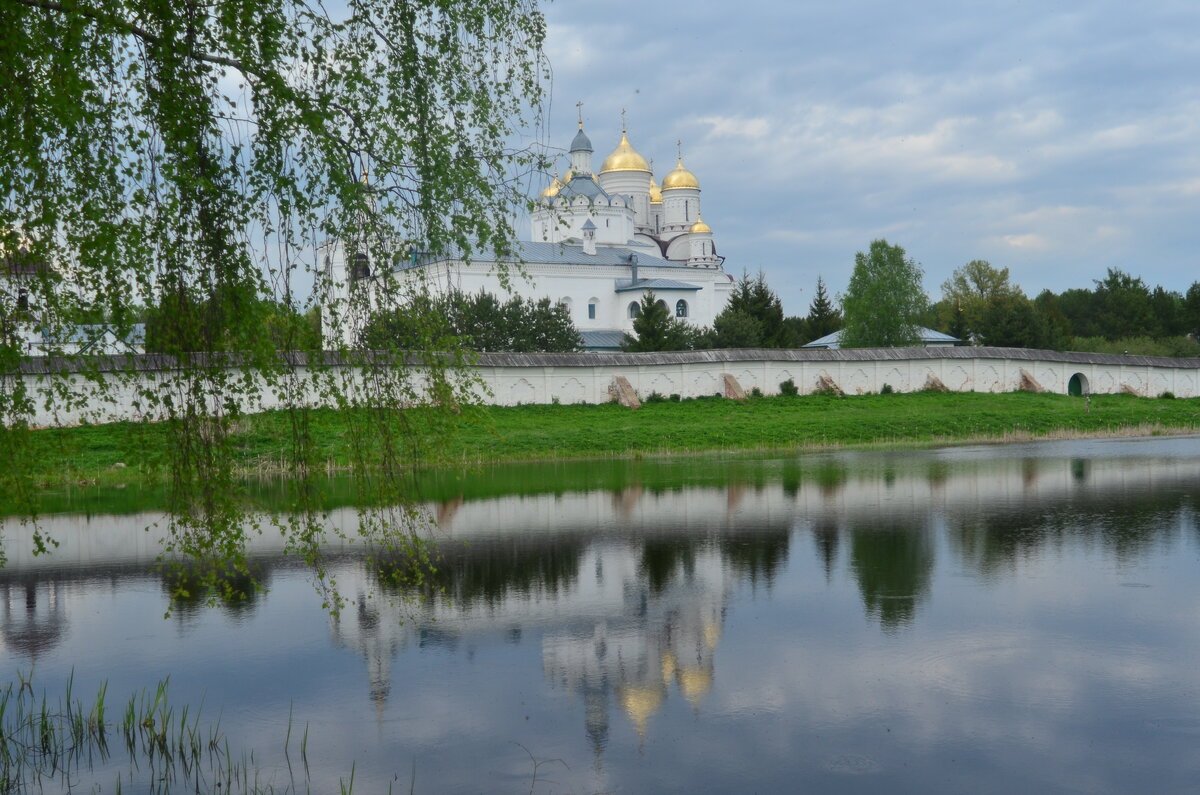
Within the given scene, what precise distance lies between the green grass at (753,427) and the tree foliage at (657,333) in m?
10.2

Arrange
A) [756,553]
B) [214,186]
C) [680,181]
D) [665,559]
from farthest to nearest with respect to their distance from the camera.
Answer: [680,181] < [756,553] < [665,559] < [214,186]

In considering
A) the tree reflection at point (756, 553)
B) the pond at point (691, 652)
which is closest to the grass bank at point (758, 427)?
the pond at point (691, 652)

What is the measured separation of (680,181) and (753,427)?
43059 millimetres

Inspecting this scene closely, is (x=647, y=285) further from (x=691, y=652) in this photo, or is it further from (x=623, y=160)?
(x=691, y=652)

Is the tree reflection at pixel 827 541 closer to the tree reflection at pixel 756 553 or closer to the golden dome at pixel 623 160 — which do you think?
the tree reflection at pixel 756 553

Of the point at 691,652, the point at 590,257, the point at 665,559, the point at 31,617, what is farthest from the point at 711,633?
the point at 590,257

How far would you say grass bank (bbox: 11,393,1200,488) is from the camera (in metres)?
25.6

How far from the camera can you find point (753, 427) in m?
31.4

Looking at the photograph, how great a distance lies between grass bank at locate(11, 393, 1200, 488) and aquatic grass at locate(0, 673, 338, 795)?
49.5 ft

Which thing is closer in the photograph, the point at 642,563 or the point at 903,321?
the point at 642,563

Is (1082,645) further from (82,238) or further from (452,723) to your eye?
(82,238)

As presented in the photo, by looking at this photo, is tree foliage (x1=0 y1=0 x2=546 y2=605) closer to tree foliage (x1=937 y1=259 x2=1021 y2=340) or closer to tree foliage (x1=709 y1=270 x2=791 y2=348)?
tree foliage (x1=709 y1=270 x2=791 y2=348)

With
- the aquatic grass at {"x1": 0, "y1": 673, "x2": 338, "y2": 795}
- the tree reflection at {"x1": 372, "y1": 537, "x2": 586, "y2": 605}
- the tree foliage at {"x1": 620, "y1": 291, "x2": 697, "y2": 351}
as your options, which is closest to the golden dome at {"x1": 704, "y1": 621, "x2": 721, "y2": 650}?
the tree reflection at {"x1": 372, "y1": 537, "x2": 586, "y2": 605}

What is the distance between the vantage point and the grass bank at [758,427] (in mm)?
25609
